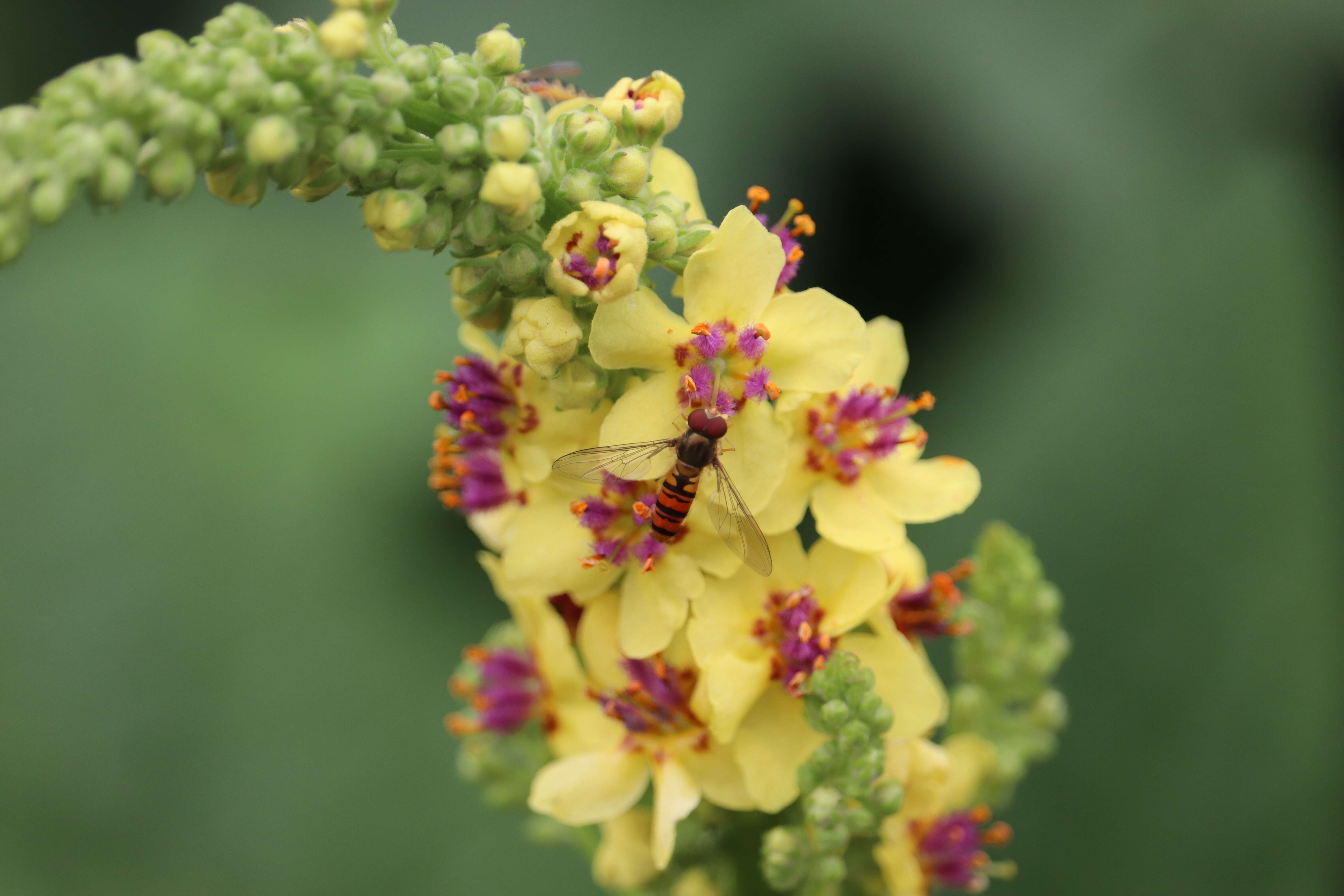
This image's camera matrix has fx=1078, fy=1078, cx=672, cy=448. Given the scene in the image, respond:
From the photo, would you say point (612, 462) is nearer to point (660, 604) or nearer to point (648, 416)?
point (648, 416)

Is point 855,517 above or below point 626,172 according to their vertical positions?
below

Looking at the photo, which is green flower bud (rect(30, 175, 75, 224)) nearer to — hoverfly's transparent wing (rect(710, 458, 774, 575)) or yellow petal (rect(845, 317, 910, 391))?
hoverfly's transparent wing (rect(710, 458, 774, 575))

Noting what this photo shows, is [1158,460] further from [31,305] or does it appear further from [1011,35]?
[31,305]

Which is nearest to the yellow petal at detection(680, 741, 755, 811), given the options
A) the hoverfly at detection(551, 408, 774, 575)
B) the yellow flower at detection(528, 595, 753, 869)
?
the yellow flower at detection(528, 595, 753, 869)

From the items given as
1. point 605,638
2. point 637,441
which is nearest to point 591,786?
point 605,638

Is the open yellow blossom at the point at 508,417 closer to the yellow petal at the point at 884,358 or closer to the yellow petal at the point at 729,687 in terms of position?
the yellow petal at the point at 729,687

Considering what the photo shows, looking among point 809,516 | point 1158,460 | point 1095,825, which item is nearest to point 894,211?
point 1158,460
